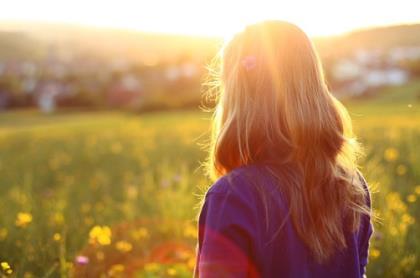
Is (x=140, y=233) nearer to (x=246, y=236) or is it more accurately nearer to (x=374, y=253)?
(x=374, y=253)

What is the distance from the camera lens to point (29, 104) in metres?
42.2

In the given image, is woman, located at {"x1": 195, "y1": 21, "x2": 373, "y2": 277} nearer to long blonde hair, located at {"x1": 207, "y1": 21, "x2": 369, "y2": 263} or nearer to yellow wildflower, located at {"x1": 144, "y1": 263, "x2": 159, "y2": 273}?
long blonde hair, located at {"x1": 207, "y1": 21, "x2": 369, "y2": 263}

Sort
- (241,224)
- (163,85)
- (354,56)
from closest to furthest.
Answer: (241,224), (163,85), (354,56)

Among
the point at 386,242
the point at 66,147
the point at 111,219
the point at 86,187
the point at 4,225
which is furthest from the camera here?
the point at 66,147

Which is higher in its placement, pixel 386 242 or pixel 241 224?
pixel 241 224

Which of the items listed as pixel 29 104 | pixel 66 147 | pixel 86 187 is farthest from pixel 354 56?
pixel 86 187

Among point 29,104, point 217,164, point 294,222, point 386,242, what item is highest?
point 217,164

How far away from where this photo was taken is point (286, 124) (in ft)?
5.86

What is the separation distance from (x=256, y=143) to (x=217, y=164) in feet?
0.56

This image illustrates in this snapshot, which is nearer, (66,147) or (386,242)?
(386,242)

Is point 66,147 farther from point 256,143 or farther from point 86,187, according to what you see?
point 256,143

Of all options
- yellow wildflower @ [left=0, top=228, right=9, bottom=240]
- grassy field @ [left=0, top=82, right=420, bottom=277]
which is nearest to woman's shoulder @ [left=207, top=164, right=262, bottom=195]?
grassy field @ [left=0, top=82, right=420, bottom=277]

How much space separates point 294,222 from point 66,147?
→ 8.61 m

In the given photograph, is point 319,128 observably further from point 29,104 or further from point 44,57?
point 44,57
